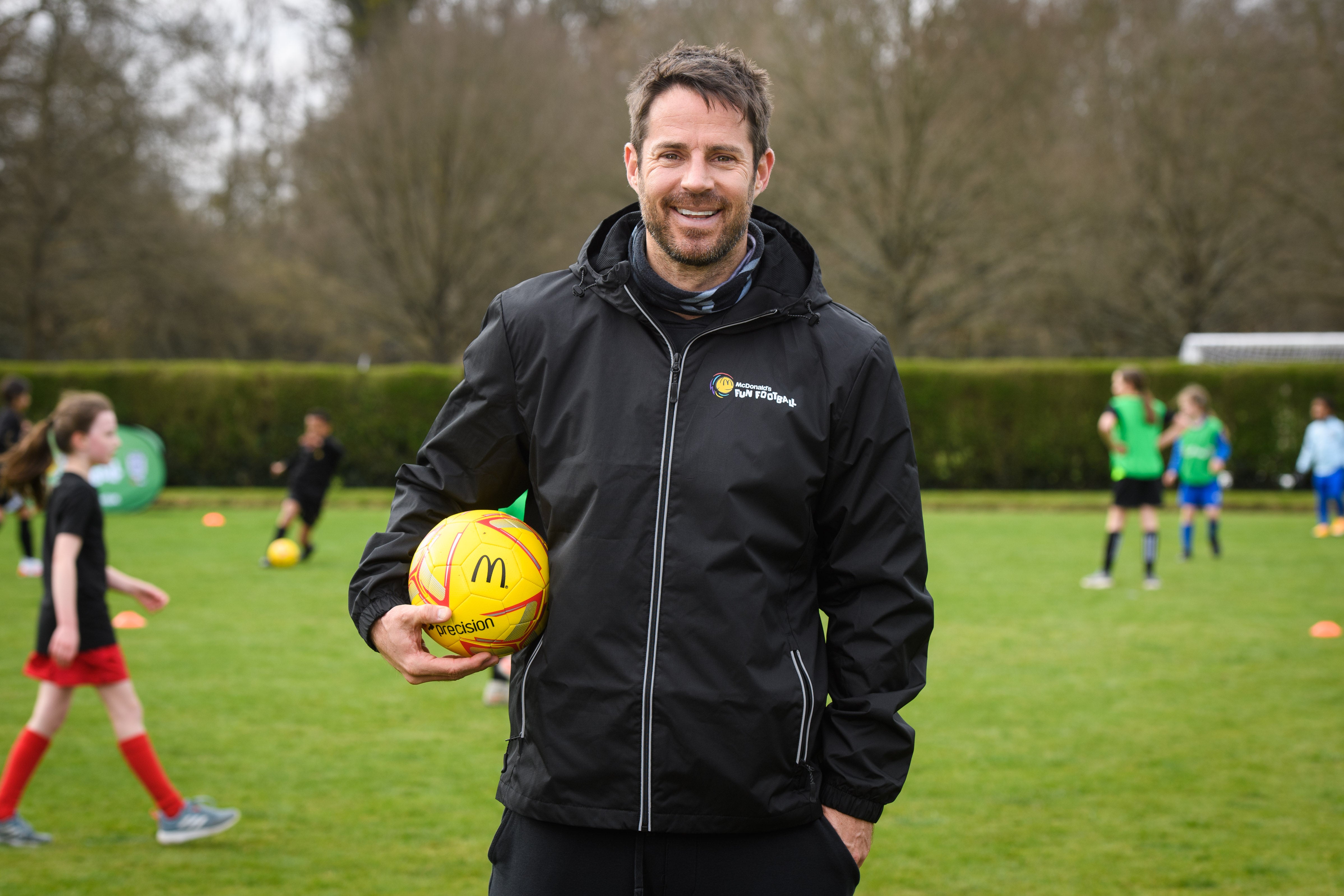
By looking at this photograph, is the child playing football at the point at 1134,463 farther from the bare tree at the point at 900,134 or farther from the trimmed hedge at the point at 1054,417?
the bare tree at the point at 900,134

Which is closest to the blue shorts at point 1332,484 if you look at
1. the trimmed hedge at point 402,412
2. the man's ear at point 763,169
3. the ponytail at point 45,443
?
the trimmed hedge at point 402,412

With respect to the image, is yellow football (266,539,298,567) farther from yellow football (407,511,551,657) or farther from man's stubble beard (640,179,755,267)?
man's stubble beard (640,179,755,267)

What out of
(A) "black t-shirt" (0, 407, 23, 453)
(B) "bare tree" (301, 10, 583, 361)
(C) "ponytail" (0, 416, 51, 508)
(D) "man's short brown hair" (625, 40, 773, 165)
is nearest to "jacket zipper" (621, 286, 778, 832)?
(D) "man's short brown hair" (625, 40, 773, 165)

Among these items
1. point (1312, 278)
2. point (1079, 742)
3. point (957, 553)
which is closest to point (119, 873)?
point (1079, 742)

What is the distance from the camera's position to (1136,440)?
1281 centimetres

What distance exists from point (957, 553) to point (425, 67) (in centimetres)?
2348

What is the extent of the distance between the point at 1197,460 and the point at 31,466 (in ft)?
45.3

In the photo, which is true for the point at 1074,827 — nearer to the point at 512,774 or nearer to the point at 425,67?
the point at 512,774

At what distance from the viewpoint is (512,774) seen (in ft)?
8.20

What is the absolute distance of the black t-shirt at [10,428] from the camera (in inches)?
582

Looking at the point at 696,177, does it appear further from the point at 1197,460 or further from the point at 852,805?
the point at 1197,460

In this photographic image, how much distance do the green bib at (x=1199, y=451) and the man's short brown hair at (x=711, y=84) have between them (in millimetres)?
14338

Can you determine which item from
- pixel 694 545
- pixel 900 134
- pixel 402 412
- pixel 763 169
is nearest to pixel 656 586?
pixel 694 545

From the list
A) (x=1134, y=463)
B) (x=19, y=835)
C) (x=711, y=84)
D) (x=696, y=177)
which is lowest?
(x=19, y=835)
